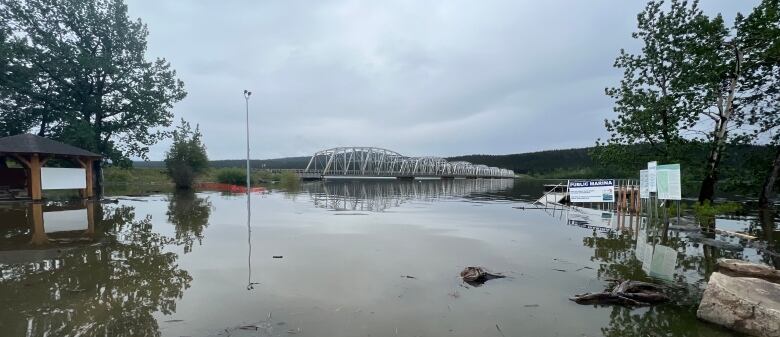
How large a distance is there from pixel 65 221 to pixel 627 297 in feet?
57.2

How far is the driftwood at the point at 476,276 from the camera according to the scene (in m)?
6.80

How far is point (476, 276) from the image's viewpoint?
6852 millimetres

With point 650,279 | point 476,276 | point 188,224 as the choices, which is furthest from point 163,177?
point 650,279

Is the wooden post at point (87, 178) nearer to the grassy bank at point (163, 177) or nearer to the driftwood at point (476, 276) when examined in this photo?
the grassy bank at point (163, 177)

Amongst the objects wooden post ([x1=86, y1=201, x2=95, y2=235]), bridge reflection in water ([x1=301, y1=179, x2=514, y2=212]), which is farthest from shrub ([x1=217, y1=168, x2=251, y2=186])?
wooden post ([x1=86, y1=201, x2=95, y2=235])

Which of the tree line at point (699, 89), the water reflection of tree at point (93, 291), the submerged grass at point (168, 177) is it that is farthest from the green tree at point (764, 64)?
the submerged grass at point (168, 177)

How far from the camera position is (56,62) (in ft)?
93.7

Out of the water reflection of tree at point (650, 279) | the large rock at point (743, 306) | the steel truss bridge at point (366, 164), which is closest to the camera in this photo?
the large rock at point (743, 306)

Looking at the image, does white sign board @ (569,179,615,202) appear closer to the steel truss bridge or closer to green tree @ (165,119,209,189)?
green tree @ (165,119,209,189)

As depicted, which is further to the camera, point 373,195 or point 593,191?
point 373,195

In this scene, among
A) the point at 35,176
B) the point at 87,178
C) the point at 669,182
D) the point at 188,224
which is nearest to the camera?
the point at 669,182

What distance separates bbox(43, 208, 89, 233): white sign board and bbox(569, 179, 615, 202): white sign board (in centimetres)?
1930

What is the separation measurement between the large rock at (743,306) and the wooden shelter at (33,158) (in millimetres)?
26649

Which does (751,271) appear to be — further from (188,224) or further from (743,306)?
(188,224)
